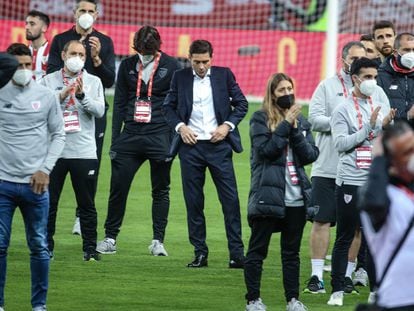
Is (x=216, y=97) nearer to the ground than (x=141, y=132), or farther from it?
farther from it

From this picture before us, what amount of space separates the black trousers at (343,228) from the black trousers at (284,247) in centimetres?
50

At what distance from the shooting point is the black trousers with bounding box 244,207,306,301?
9320mm

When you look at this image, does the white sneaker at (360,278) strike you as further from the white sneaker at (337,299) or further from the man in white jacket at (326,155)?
the white sneaker at (337,299)

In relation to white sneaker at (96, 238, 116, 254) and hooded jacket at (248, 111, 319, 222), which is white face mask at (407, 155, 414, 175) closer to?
hooded jacket at (248, 111, 319, 222)

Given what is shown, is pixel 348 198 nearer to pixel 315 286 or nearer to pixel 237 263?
pixel 315 286

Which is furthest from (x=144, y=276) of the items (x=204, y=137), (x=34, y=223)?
(x=34, y=223)

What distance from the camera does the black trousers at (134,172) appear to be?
12094 mm

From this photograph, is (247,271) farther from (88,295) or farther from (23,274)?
(23,274)

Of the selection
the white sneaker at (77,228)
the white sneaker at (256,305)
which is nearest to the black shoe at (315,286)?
the white sneaker at (256,305)

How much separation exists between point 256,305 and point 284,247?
48 cm

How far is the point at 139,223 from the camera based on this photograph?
1395 cm

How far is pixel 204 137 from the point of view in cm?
1136

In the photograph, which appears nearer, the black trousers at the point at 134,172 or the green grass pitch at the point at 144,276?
the green grass pitch at the point at 144,276

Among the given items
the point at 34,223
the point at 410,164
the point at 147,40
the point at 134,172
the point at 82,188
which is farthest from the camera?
the point at 134,172
